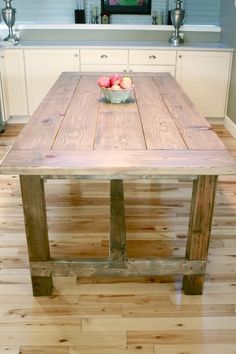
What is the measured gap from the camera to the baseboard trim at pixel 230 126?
400 centimetres

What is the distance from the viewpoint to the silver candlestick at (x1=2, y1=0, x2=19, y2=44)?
13.5 ft

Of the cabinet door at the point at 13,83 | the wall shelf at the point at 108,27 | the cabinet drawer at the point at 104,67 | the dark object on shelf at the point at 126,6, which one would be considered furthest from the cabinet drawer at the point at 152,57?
the cabinet door at the point at 13,83

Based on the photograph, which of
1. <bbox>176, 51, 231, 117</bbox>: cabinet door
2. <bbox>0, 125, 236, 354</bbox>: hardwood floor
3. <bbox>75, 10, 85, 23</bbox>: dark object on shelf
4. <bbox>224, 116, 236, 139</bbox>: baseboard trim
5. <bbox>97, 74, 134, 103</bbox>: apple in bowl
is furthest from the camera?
<bbox>75, 10, 85, 23</bbox>: dark object on shelf

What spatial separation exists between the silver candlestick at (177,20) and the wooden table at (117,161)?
7.93 feet

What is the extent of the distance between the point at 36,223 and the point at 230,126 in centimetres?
306

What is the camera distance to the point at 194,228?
1.63m

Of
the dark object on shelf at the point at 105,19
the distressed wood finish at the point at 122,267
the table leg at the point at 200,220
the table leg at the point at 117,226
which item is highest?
the dark object on shelf at the point at 105,19

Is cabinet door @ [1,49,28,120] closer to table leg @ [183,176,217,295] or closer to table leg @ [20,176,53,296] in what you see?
table leg @ [20,176,53,296]

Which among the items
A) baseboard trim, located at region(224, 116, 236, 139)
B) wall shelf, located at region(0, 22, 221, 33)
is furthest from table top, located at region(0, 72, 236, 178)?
wall shelf, located at region(0, 22, 221, 33)

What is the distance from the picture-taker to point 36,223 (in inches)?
63.4

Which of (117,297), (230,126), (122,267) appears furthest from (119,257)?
(230,126)

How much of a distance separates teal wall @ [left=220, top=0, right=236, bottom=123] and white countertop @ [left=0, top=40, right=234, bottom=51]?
10 centimetres

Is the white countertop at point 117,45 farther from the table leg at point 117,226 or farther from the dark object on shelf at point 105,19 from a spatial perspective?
the table leg at point 117,226

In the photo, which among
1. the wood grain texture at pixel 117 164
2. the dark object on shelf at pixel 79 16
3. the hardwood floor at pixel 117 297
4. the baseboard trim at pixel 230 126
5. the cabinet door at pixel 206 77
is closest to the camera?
the wood grain texture at pixel 117 164
